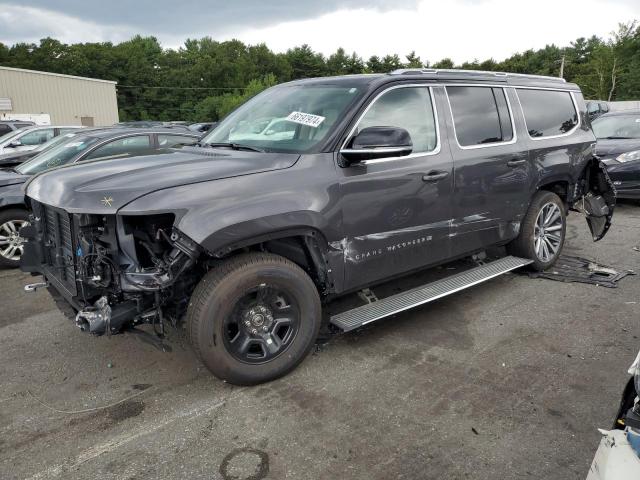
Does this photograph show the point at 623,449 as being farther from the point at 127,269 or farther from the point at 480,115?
the point at 480,115

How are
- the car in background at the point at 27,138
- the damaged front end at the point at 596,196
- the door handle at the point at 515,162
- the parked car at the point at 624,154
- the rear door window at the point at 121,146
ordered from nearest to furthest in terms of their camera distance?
the door handle at the point at 515,162, the damaged front end at the point at 596,196, the rear door window at the point at 121,146, the parked car at the point at 624,154, the car in background at the point at 27,138

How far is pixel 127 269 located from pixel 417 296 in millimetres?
2217

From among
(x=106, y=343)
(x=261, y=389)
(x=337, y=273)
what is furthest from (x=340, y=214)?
(x=106, y=343)

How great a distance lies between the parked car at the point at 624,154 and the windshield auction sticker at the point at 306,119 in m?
7.25

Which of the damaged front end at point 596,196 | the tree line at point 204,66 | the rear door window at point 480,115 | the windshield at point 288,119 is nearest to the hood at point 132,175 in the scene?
the windshield at point 288,119

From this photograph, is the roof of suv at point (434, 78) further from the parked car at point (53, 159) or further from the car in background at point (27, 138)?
the car in background at point (27, 138)

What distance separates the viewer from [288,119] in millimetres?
3795

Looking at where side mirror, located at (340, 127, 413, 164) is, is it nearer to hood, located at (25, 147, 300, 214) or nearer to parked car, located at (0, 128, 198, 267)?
hood, located at (25, 147, 300, 214)

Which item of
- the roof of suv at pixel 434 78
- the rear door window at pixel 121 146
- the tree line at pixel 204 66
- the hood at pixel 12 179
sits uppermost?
the tree line at pixel 204 66

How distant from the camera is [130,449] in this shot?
2697 millimetres

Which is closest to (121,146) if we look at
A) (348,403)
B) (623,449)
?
(348,403)

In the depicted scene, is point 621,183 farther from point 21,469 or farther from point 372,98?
point 21,469

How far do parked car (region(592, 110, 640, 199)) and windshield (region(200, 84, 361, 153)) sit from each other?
7042 millimetres

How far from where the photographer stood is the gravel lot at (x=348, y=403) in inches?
101
